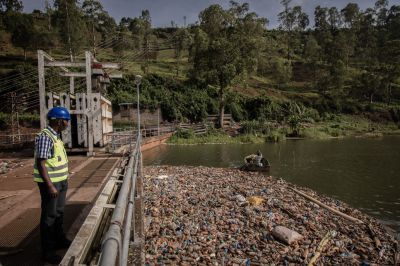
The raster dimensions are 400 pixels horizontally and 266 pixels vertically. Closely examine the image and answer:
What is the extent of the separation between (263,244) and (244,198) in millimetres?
3533

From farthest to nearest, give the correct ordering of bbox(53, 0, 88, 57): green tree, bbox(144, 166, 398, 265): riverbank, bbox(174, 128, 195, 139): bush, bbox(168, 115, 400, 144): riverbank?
bbox(53, 0, 88, 57): green tree < bbox(168, 115, 400, 144): riverbank < bbox(174, 128, 195, 139): bush < bbox(144, 166, 398, 265): riverbank

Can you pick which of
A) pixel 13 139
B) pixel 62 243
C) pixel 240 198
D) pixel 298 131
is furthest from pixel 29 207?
pixel 298 131

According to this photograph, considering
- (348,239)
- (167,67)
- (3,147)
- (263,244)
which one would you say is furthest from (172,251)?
(167,67)

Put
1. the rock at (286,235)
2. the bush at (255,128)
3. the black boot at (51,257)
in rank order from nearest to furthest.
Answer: the black boot at (51,257) < the rock at (286,235) < the bush at (255,128)

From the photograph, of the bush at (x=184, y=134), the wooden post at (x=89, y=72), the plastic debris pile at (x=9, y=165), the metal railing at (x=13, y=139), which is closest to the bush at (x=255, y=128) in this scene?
the bush at (x=184, y=134)

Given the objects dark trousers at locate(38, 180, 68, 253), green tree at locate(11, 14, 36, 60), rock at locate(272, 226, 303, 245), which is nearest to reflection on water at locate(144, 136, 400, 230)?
rock at locate(272, 226, 303, 245)

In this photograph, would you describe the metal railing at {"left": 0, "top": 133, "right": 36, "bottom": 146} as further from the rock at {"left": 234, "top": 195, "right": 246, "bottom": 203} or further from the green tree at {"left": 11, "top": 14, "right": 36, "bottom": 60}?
the green tree at {"left": 11, "top": 14, "right": 36, "bottom": 60}

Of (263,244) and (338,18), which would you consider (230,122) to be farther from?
(338,18)

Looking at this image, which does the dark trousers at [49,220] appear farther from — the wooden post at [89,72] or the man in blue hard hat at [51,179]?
the wooden post at [89,72]

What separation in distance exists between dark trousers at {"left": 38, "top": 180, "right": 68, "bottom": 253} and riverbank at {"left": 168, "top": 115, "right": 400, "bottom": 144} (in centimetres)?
2753

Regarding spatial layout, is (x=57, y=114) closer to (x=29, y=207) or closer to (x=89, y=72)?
(x=29, y=207)

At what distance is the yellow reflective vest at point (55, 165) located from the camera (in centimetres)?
415

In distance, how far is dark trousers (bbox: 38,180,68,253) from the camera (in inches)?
160

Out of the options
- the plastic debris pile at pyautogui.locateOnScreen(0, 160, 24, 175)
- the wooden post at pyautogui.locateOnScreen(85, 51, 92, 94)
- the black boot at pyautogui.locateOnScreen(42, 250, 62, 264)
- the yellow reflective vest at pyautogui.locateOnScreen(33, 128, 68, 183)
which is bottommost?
the plastic debris pile at pyautogui.locateOnScreen(0, 160, 24, 175)
